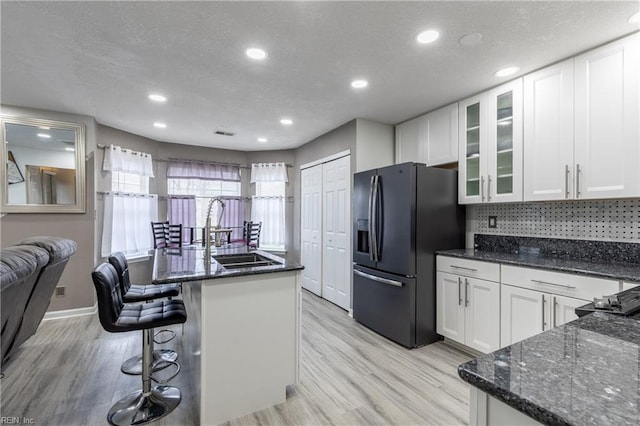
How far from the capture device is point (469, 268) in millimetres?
2703

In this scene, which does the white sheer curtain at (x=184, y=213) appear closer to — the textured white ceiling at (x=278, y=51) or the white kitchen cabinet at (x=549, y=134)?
the textured white ceiling at (x=278, y=51)

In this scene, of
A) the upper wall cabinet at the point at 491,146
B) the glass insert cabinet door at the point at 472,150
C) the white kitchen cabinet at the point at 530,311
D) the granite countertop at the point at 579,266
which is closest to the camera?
the granite countertop at the point at 579,266

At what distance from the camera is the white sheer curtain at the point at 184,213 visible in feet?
16.8

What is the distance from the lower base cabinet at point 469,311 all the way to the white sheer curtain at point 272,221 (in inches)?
131

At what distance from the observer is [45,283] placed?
7.91ft

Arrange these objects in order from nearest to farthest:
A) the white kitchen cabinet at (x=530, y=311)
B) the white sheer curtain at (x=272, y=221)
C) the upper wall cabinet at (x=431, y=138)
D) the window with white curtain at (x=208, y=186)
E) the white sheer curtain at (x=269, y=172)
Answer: the white kitchen cabinet at (x=530, y=311)
the upper wall cabinet at (x=431, y=138)
the window with white curtain at (x=208, y=186)
the white sheer curtain at (x=269, y=172)
the white sheer curtain at (x=272, y=221)

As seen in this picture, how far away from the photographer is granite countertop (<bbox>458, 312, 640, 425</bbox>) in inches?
20.4

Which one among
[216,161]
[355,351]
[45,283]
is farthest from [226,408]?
[216,161]

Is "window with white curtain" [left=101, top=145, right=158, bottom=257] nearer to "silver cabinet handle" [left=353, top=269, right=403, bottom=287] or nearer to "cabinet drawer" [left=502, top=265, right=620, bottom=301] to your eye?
"silver cabinet handle" [left=353, top=269, right=403, bottom=287]

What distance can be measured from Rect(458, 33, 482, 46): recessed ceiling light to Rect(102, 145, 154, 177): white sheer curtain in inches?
172

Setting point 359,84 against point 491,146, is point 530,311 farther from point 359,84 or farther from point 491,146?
point 359,84

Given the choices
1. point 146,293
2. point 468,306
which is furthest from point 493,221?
point 146,293

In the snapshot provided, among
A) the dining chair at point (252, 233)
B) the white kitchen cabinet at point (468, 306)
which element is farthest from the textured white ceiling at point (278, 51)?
the dining chair at point (252, 233)

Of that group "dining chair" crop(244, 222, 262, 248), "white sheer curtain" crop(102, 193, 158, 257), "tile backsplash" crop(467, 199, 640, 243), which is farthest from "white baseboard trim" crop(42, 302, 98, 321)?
"tile backsplash" crop(467, 199, 640, 243)
